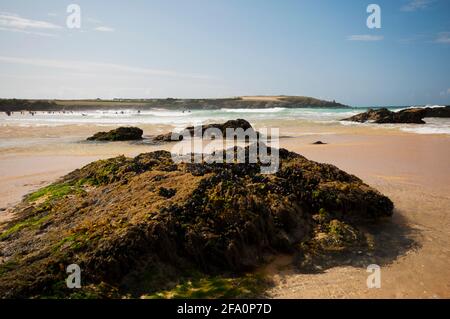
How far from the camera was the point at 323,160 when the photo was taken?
12.7 m

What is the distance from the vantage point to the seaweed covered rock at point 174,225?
160 inches

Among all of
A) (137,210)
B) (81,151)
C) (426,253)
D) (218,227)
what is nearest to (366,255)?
(426,253)

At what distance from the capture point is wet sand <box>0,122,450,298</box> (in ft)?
14.1

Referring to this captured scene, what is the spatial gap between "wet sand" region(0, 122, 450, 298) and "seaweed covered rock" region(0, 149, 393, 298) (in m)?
0.49

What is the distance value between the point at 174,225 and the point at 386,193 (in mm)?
5491

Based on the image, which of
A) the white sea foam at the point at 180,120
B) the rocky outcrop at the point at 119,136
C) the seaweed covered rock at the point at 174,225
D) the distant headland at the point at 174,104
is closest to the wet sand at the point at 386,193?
the seaweed covered rock at the point at 174,225

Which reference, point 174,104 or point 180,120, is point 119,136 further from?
point 174,104

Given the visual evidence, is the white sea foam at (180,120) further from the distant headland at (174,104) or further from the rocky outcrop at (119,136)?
the distant headland at (174,104)

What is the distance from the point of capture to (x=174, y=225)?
461cm

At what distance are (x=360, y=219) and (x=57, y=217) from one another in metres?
4.74

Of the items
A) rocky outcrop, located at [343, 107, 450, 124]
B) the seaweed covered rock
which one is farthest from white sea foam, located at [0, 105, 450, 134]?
the seaweed covered rock

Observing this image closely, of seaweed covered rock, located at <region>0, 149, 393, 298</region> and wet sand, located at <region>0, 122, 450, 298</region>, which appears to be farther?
wet sand, located at <region>0, 122, 450, 298</region>

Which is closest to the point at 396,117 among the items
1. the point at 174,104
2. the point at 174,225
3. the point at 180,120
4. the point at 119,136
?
the point at 180,120

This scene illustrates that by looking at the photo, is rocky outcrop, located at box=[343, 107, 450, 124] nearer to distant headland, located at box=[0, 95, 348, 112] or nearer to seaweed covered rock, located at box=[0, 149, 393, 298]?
seaweed covered rock, located at box=[0, 149, 393, 298]
